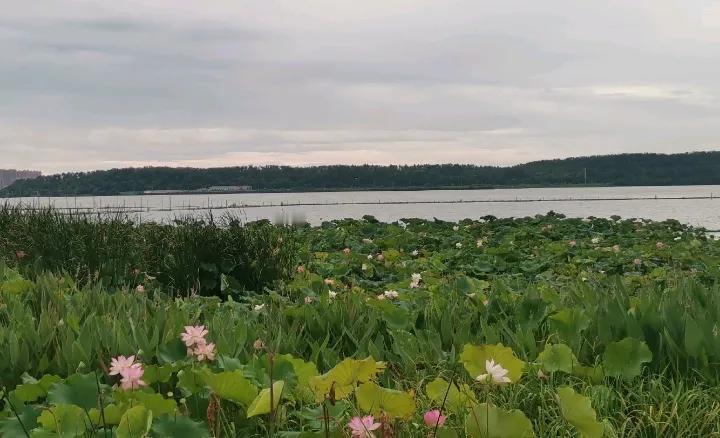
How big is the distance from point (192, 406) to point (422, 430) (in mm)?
851

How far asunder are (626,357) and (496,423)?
3.78 feet

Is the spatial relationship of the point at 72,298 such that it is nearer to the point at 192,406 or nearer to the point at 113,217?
the point at 192,406

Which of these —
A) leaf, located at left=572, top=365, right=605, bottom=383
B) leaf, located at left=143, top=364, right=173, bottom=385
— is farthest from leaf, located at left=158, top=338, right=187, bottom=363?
leaf, located at left=572, top=365, right=605, bottom=383

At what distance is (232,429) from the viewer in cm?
234

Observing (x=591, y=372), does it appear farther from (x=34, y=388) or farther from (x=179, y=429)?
(x=34, y=388)

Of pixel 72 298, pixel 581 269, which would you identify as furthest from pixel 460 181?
pixel 72 298

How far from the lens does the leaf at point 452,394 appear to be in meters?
2.30

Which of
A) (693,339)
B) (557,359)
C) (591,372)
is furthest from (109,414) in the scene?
(693,339)

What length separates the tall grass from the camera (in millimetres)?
7242

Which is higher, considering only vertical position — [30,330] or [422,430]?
[30,330]

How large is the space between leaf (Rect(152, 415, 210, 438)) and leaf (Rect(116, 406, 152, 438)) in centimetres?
5

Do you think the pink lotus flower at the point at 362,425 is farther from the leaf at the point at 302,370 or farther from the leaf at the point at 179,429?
the leaf at the point at 302,370

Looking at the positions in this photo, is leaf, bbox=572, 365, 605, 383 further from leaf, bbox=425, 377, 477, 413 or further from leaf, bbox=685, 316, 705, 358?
leaf, bbox=425, 377, 477, 413

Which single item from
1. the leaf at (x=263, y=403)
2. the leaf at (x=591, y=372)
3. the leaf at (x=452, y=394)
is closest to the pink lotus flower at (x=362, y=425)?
the leaf at (x=263, y=403)
